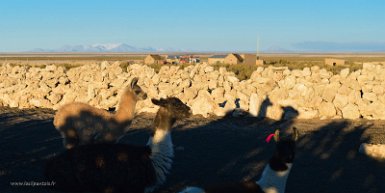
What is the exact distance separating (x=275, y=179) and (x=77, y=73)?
689 inches

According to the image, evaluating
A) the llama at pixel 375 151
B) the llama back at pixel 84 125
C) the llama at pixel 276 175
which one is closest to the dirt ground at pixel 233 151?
the llama at pixel 375 151

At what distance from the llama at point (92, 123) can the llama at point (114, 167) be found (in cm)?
200

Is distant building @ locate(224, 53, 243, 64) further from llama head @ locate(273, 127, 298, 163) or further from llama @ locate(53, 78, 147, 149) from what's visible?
llama head @ locate(273, 127, 298, 163)

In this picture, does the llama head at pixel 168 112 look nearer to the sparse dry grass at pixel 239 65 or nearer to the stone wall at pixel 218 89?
the stone wall at pixel 218 89

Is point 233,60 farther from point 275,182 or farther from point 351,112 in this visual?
point 275,182

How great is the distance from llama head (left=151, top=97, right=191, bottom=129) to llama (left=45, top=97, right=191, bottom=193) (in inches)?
3.5

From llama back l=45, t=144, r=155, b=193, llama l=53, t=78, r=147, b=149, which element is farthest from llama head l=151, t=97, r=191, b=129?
llama l=53, t=78, r=147, b=149

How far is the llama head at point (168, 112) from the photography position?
771 cm

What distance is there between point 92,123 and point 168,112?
8.01 feet

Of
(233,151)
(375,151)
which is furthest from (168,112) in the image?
(375,151)

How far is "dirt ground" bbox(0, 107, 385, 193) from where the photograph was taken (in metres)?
8.87

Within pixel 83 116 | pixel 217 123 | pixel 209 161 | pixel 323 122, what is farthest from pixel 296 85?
pixel 83 116

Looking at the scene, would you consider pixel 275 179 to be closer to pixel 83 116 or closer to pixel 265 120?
pixel 83 116

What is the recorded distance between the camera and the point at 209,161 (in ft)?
34.4
